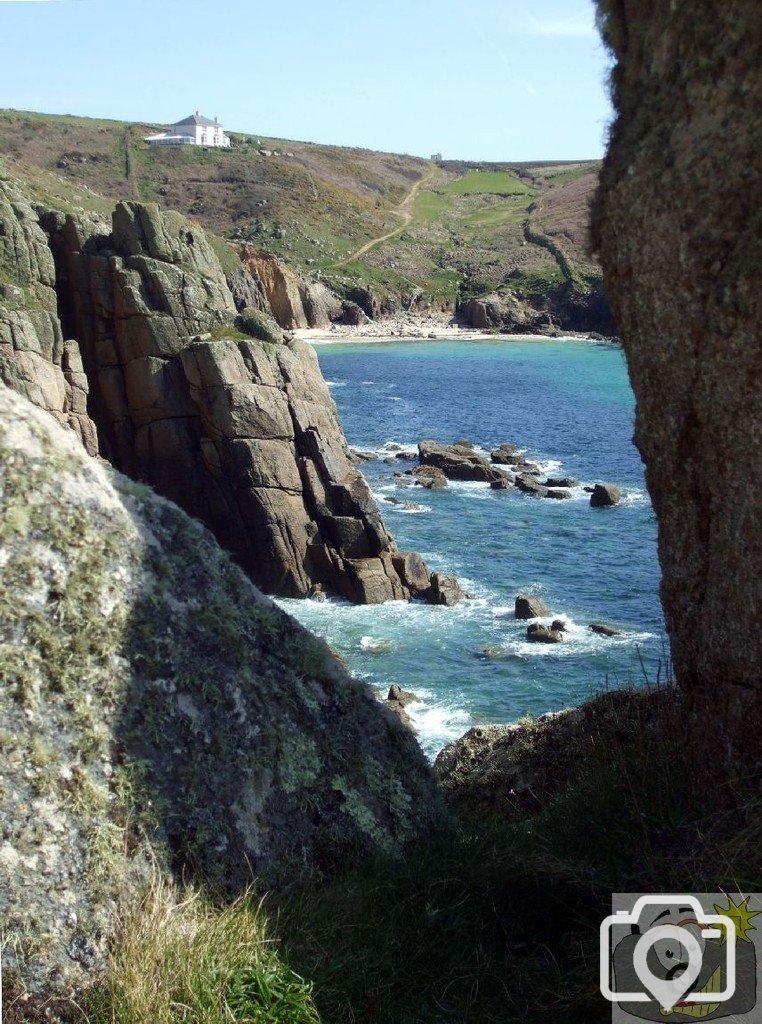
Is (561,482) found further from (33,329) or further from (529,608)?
(33,329)

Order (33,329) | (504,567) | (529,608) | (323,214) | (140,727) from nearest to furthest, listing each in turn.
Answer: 1. (140,727)
2. (529,608)
3. (33,329)
4. (504,567)
5. (323,214)

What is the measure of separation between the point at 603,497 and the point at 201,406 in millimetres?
21453

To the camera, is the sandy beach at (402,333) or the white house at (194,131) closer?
the sandy beach at (402,333)

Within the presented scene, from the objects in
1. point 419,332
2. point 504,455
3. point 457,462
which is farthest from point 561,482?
point 419,332

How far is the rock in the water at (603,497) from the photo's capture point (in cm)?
4700

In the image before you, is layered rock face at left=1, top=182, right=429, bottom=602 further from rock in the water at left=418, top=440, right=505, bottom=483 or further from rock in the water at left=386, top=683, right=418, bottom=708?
rock in the water at left=418, top=440, right=505, bottom=483

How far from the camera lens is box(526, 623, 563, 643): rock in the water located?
3020 centimetres

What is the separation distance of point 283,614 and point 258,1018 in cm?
260

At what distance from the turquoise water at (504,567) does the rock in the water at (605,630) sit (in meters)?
0.33

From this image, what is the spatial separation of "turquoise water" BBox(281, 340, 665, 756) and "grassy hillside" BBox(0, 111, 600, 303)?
60991 millimetres

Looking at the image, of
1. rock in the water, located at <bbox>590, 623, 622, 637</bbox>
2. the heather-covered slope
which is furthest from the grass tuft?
the heather-covered slope

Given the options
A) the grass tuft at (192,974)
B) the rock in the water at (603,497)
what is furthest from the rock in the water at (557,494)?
the grass tuft at (192,974)

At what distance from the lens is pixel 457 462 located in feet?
177

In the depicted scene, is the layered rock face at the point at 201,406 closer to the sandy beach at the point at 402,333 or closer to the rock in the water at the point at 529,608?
the rock in the water at the point at 529,608
